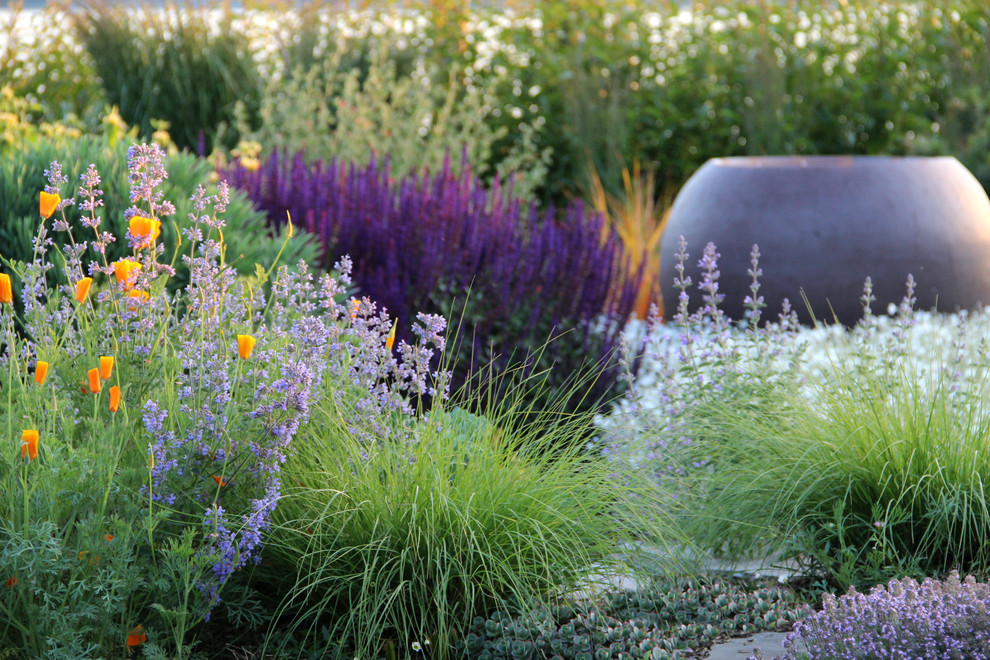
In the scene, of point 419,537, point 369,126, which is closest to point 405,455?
point 419,537

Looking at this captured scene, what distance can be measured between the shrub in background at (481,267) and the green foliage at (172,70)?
14.8 ft

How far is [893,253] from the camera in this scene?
600cm

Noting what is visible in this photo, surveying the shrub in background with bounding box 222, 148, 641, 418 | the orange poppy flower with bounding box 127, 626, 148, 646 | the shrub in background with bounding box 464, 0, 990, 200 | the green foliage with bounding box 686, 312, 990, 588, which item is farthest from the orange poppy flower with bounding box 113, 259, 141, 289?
the shrub in background with bounding box 464, 0, 990, 200

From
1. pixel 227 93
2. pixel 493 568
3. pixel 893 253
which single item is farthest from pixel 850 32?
pixel 493 568

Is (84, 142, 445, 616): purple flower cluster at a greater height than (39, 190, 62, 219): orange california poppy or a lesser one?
lesser

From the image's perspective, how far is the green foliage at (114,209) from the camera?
13.3 ft

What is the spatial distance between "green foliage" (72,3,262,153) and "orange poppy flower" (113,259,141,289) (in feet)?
21.7

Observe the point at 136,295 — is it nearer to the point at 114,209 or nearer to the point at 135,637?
the point at 135,637

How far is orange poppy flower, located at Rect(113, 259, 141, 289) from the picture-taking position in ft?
8.00

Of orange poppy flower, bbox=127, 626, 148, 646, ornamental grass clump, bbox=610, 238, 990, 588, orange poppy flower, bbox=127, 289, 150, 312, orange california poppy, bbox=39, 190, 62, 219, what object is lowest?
orange poppy flower, bbox=127, 626, 148, 646

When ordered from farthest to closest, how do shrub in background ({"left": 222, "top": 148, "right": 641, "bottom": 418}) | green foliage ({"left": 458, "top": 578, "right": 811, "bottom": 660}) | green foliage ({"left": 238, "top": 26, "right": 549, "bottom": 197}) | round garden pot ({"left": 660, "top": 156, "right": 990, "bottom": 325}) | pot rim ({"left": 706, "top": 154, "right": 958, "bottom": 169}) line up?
green foliage ({"left": 238, "top": 26, "right": 549, "bottom": 197}), pot rim ({"left": 706, "top": 154, "right": 958, "bottom": 169}), round garden pot ({"left": 660, "top": 156, "right": 990, "bottom": 325}), shrub in background ({"left": 222, "top": 148, "right": 641, "bottom": 418}), green foliage ({"left": 458, "top": 578, "right": 811, "bottom": 660})

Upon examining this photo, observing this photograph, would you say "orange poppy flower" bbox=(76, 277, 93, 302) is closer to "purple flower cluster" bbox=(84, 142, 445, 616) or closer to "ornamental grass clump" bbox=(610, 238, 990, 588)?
"purple flower cluster" bbox=(84, 142, 445, 616)

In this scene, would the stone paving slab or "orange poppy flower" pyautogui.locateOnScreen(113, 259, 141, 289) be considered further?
the stone paving slab

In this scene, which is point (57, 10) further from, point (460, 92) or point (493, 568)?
point (493, 568)
